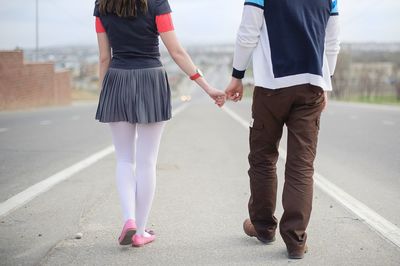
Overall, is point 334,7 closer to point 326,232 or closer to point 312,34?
point 312,34

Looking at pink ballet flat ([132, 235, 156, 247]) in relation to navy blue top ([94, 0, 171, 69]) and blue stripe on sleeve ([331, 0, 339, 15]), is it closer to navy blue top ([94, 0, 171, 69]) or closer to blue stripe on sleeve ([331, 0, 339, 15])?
navy blue top ([94, 0, 171, 69])

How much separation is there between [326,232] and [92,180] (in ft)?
10.6

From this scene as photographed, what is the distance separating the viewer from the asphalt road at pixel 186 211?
3.73 metres

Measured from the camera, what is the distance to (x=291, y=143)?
12.5ft

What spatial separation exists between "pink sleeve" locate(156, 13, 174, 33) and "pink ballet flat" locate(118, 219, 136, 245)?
132 centimetres

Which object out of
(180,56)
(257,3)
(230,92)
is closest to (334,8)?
(257,3)

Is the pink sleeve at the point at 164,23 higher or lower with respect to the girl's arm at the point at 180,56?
higher

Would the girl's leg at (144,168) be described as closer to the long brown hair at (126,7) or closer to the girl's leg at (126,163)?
the girl's leg at (126,163)

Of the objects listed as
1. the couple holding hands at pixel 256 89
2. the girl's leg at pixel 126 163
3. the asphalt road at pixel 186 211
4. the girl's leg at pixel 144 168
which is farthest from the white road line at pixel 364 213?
the girl's leg at pixel 126 163

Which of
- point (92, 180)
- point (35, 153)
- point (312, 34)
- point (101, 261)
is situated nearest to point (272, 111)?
point (312, 34)

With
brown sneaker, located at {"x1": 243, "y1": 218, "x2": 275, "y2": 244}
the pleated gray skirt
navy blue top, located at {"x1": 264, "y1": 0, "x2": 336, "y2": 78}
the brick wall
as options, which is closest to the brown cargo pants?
navy blue top, located at {"x1": 264, "y1": 0, "x2": 336, "y2": 78}

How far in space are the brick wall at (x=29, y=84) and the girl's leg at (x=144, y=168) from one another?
2125 centimetres

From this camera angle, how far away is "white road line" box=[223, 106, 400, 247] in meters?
4.21

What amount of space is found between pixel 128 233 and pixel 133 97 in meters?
0.93
